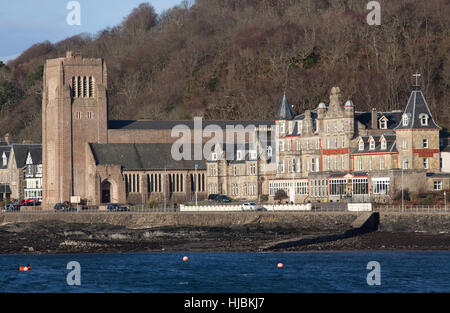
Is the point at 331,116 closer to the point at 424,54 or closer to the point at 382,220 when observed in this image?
the point at 382,220

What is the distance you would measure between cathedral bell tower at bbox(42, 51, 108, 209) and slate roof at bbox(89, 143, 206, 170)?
7.90 ft

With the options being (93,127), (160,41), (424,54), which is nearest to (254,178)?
(93,127)

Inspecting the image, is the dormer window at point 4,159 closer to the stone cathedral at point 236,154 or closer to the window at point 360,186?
the stone cathedral at point 236,154

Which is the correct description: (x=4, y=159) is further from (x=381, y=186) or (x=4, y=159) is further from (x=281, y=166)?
(x=381, y=186)

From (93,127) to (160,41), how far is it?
6796 cm

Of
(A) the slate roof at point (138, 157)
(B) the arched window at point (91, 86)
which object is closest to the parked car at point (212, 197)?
(A) the slate roof at point (138, 157)

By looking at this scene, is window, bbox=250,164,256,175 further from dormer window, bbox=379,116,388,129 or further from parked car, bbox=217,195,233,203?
dormer window, bbox=379,116,388,129

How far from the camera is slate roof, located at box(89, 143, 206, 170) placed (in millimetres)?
120312

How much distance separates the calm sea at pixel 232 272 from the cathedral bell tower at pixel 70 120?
50.2 meters

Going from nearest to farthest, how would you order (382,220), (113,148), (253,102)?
(382,220), (113,148), (253,102)

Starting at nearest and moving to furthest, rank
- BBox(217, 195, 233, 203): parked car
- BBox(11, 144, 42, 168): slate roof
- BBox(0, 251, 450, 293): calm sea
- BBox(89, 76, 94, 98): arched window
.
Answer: BBox(0, 251, 450, 293): calm sea < BBox(217, 195, 233, 203): parked car < BBox(89, 76, 94, 98): arched window < BBox(11, 144, 42, 168): slate roof

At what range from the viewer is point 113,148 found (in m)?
122

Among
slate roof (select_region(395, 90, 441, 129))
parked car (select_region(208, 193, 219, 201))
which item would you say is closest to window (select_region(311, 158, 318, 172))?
slate roof (select_region(395, 90, 441, 129))

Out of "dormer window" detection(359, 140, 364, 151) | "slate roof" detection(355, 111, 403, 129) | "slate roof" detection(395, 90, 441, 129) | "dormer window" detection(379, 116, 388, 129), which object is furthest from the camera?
"dormer window" detection(379, 116, 388, 129)
